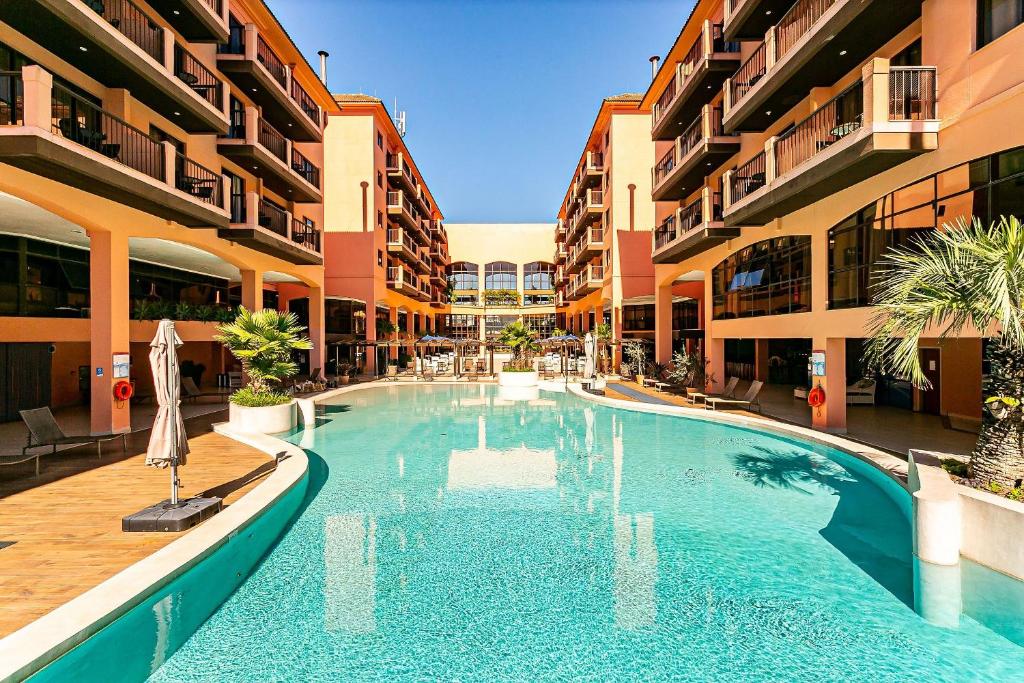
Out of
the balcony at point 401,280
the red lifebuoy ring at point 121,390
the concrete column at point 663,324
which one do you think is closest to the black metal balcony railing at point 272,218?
the red lifebuoy ring at point 121,390

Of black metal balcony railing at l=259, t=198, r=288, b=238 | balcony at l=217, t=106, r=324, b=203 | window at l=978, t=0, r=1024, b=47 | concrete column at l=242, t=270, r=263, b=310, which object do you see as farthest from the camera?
concrete column at l=242, t=270, r=263, b=310

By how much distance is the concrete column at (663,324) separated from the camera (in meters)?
26.6

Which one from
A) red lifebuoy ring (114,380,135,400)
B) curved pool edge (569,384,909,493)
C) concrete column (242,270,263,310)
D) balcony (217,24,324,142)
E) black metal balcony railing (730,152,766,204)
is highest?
balcony (217,24,324,142)

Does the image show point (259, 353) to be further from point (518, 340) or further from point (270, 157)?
point (518, 340)

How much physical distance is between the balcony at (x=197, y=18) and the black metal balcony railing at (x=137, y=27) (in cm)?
119

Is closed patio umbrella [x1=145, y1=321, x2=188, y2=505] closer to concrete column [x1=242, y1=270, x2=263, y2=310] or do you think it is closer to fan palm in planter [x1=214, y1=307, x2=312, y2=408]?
fan palm in planter [x1=214, y1=307, x2=312, y2=408]

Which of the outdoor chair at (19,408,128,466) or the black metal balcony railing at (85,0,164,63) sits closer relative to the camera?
the outdoor chair at (19,408,128,466)

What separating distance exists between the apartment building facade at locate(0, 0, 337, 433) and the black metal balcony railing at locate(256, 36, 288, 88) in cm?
9

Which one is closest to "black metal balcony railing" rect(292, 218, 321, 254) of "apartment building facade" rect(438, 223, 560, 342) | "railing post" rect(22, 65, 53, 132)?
"railing post" rect(22, 65, 53, 132)

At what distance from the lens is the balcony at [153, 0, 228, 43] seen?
13.7 metres

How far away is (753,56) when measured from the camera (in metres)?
15.0

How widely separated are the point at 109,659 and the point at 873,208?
1526 cm

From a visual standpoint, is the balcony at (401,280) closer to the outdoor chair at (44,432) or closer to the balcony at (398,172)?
the balcony at (398,172)

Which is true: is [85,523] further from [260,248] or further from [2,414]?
[260,248]
